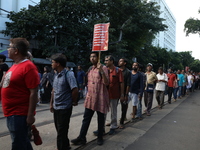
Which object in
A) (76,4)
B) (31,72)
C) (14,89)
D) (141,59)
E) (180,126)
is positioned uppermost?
(76,4)

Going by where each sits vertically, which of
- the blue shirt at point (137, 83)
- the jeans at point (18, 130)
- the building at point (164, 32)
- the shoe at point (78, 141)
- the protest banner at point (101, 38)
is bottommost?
the shoe at point (78, 141)

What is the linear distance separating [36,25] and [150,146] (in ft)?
38.0

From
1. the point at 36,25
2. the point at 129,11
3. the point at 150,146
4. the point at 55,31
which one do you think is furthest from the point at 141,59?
the point at 150,146

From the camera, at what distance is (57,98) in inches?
119

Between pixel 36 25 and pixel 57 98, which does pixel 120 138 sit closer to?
pixel 57 98

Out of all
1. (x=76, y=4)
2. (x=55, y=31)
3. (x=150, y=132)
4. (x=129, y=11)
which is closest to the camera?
(x=150, y=132)

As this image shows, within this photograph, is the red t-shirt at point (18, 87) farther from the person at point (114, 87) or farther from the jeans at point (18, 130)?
the person at point (114, 87)

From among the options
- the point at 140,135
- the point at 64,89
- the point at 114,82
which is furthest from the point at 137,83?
the point at 64,89

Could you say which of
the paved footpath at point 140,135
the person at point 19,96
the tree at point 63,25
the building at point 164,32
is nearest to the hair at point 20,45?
the person at point 19,96

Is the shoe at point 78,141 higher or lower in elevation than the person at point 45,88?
lower

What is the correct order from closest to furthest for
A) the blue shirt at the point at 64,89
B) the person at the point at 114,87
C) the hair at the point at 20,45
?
1. the hair at the point at 20,45
2. the blue shirt at the point at 64,89
3. the person at the point at 114,87

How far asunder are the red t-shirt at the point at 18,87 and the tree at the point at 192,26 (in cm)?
3131

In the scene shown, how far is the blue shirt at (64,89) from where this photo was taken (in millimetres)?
2969

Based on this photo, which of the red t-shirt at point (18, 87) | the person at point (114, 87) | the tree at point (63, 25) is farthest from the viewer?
the tree at point (63, 25)
